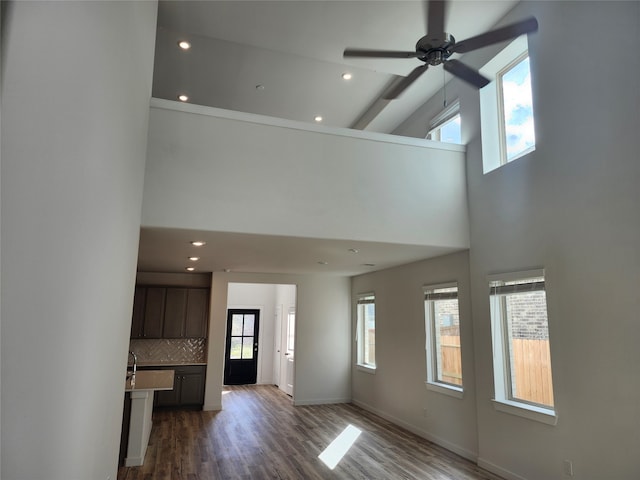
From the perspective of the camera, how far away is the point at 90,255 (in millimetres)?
2094

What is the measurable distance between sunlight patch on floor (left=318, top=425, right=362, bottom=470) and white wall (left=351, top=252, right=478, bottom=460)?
81 cm

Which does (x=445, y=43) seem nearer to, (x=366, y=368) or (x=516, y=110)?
(x=516, y=110)

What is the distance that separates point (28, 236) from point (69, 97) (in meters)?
0.60

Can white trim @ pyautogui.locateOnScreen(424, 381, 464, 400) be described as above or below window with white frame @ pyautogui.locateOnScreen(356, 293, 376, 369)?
below

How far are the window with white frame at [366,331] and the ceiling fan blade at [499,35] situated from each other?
5.02 meters

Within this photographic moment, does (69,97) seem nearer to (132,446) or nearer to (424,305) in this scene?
(132,446)

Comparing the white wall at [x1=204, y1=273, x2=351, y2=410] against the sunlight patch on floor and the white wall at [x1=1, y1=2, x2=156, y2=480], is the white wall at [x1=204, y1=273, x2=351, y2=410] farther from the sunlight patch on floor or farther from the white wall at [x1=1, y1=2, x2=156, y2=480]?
the white wall at [x1=1, y1=2, x2=156, y2=480]

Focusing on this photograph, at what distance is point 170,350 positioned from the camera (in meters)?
8.05

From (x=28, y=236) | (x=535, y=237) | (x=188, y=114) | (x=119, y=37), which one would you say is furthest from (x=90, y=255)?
(x=535, y=237)

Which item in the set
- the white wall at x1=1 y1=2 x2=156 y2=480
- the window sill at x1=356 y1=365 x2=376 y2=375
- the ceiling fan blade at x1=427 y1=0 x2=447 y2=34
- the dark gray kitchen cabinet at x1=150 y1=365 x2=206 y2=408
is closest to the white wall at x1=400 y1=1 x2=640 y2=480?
the ceiling fan blade at x1=427 y1=0 x2=447 y2=34

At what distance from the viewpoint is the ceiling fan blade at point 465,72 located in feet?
11.3

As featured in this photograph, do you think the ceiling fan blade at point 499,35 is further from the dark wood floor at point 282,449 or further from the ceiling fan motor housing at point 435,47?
the dark wood floor at point 282,449

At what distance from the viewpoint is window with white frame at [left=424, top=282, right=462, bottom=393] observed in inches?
210

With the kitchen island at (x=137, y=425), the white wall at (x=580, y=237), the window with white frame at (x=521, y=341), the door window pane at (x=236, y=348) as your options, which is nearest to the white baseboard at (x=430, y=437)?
the white wall at (x=580, y=237)
